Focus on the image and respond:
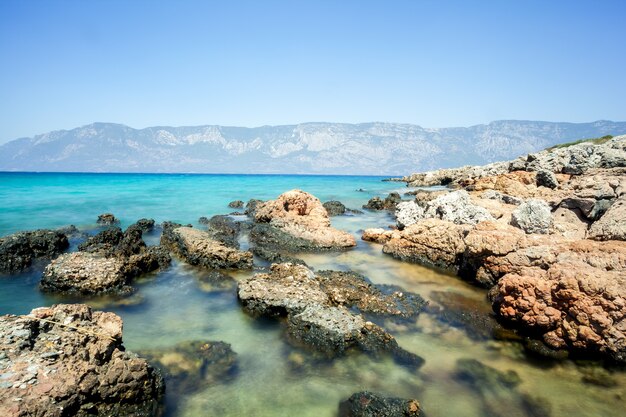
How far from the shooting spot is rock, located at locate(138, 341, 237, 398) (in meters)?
4.94

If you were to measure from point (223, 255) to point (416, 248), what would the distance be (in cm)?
630

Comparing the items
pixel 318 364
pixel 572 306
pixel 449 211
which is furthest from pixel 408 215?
pixel 318 364

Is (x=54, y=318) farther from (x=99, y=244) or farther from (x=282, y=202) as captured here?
(x=282, y=202)

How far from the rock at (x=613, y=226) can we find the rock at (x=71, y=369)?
1054 cm

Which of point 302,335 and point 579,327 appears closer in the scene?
point 579,327

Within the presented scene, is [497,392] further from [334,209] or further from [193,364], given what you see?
[334,209]

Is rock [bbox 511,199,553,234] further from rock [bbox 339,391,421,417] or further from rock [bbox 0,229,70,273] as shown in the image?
rock [bbox 0,229,70,273]

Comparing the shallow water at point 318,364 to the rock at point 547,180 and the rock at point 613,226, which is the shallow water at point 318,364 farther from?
the rock at point 547,180

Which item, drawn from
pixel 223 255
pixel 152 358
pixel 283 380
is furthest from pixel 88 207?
pixel 283 380

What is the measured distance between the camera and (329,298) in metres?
7.66

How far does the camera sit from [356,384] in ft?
16.6

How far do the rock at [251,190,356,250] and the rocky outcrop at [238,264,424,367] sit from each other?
4.09 meters

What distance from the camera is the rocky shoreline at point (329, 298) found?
422 centimetres

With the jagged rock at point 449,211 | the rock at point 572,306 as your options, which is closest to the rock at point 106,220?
the jagged rock at point 449,211
